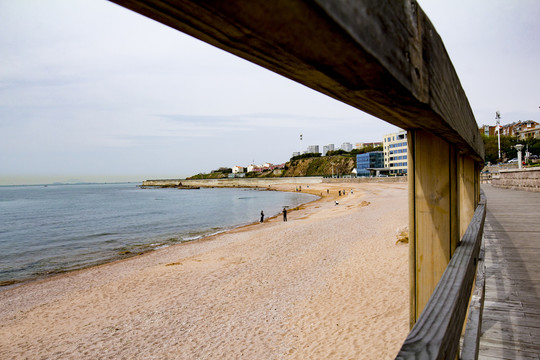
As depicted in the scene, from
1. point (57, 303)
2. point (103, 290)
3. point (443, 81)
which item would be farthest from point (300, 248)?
point (443, 81)

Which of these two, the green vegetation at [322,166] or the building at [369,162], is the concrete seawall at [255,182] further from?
the green vegetation at [322,166]

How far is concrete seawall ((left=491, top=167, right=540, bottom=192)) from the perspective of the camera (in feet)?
48.6

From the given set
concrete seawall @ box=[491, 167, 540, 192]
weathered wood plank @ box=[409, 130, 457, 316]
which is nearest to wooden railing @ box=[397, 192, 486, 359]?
weathered wood plank @ box=[409, 130, 457, 316]

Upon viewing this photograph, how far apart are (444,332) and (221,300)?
8.66 m

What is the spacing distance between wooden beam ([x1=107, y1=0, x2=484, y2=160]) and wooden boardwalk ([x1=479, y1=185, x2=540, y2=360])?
2.58m

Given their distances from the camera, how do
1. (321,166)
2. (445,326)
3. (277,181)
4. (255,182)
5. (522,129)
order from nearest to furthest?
(445,326) < (522,129) < (277,181) < (255,182) < (321,166)

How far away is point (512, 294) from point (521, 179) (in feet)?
57.0

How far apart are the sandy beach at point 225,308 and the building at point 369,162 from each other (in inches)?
3347

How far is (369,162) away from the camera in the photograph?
315 feet

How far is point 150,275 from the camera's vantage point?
11883mm

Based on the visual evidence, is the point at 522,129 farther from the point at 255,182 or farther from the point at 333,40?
the point at 333,40

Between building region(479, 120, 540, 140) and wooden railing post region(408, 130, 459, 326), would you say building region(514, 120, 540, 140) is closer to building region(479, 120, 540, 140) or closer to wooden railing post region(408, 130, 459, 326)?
building region(479, 120, 540, 140)

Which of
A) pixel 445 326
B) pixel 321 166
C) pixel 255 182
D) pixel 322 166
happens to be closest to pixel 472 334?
pixel 445 326

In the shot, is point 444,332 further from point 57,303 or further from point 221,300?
point 57,303
